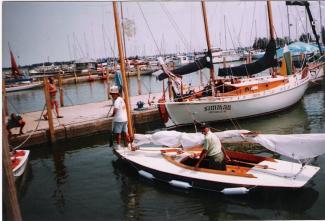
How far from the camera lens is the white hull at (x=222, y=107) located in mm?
14070

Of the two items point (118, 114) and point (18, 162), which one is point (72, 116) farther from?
point (118, 114)

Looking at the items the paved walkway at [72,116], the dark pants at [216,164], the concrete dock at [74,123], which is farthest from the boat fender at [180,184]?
the paved walkway at [72,116]

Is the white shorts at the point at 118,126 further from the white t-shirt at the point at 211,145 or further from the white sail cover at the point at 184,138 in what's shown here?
the white t-shirt at the point at 211,145

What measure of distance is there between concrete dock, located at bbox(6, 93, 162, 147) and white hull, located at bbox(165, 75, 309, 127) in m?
1.50

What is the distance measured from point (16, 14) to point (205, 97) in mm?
8926

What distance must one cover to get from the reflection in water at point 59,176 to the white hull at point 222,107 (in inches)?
183

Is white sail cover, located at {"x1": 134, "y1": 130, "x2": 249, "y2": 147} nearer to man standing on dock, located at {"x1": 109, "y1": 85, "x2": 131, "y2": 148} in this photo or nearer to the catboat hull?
the catboat hull

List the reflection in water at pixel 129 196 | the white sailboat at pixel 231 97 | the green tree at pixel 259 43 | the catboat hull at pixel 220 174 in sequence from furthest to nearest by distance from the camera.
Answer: the green tree at pixel 259 43
the white sailboat at pixel 231 97
the reflection in water at pixel 129 196
the catboat hull at pixel 220 174

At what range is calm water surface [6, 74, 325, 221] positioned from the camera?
6895 millimetres

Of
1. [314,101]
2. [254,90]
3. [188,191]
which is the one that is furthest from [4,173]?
[314,101]

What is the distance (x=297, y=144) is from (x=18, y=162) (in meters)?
6.91

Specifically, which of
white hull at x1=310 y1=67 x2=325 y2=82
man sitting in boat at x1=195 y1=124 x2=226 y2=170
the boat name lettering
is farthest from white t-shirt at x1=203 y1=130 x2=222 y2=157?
white hull at x1=310 y1=67 x2=325 y2=82

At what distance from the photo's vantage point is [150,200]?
779 cm

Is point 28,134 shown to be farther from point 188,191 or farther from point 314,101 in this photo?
point 314,101
